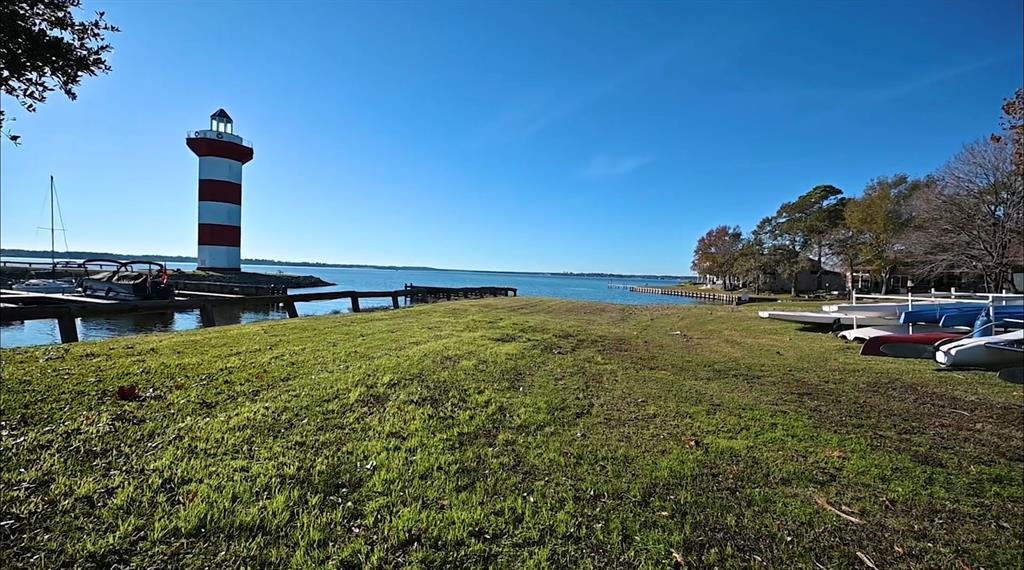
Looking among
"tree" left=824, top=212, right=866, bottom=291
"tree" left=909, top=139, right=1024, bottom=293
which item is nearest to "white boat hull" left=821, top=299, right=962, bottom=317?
"tree" left=909, top=139, right=1024, bottom=293

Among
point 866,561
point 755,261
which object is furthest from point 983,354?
point 755,261

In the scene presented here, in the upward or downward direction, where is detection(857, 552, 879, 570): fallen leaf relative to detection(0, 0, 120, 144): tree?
downward

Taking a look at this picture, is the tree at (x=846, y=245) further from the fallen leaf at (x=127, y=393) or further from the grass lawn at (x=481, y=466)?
the fallen leaf at (x=127, y=393)

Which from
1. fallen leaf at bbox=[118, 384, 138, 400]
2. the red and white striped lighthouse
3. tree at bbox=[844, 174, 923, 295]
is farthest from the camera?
the red and white striped lighthouse

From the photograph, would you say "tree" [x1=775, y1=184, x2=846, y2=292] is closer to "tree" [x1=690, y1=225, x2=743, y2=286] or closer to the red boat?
"tree" [x1=690, y1=225, x2=743, y2=286]

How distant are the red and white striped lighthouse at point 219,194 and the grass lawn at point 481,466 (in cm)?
3845

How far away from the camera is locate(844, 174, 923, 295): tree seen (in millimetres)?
34812

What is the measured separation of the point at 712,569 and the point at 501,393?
2903 mm

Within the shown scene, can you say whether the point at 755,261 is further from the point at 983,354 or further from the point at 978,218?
the point at 983,354

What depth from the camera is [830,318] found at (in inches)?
488

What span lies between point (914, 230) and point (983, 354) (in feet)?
108

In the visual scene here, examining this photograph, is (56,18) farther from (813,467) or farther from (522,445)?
(813,467)

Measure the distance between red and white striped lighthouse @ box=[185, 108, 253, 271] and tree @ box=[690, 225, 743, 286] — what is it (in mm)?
54502

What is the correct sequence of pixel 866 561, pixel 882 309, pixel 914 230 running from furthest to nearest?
pixel 914 230
pixel 882 309
pixel 866 561
